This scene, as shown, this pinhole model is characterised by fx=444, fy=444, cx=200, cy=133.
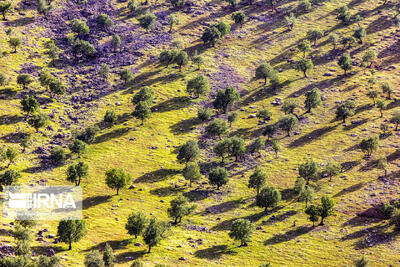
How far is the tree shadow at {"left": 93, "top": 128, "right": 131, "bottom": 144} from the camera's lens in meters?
145

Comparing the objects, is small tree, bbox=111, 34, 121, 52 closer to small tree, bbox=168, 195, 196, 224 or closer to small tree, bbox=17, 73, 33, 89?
small tree, bbox=17, 73, 33, 89

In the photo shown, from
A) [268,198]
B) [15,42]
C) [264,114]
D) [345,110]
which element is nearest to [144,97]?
[264,114]

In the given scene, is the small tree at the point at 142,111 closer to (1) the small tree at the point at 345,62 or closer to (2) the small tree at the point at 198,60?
(2) the small tree at the point at 198,60

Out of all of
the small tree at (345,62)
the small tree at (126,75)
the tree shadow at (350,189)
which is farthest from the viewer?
the small tree at (345,62)

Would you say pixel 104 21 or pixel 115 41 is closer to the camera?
pixel 115 41

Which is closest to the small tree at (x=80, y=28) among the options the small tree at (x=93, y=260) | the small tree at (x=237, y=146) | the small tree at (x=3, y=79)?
the small tree at (x=3, y=79)

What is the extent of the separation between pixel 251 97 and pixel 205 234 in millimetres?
73415

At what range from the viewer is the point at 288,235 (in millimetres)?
110375

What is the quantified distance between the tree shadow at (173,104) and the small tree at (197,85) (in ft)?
11.7

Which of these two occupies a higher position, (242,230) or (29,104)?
(29,104)

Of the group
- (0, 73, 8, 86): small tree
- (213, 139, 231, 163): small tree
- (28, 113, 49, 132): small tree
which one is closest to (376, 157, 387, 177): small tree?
(213, 139, 231, 163): small tree

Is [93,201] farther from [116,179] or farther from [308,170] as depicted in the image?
[308,170]

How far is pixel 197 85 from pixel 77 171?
61.6 metres

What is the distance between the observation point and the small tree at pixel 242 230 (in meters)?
104
